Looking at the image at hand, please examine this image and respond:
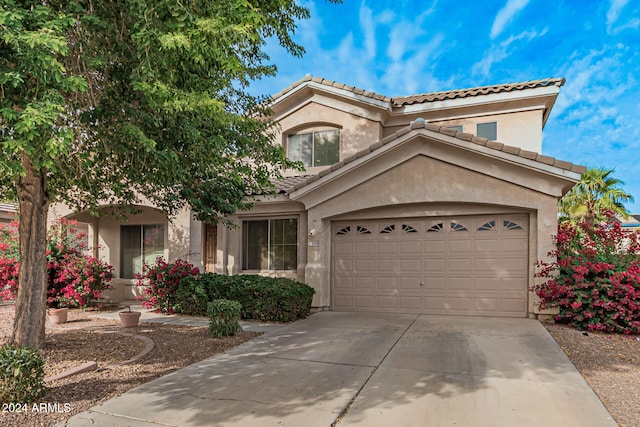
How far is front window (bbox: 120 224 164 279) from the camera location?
14328 millimetres

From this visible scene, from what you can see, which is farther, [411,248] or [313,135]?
[313,135]

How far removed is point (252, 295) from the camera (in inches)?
396

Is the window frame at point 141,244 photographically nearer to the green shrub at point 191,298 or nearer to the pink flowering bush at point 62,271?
Result: the pink flowering bush at point 62,271

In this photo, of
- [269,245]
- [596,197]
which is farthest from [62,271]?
[596,197]

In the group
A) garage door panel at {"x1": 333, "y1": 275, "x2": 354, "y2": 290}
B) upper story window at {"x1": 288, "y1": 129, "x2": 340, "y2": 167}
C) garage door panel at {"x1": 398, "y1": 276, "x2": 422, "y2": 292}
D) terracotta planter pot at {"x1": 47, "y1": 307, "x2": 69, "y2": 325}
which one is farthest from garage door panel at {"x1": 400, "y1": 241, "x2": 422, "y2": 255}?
terracotta planter pot at {"x1": 47, "y1": 307, "x2": 69, "y2": 325}

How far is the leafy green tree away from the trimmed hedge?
3537 mm

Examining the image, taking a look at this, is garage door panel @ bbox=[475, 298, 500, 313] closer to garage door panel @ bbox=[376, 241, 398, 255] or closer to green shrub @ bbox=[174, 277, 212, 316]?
garage door panel @ bbox=[376, 241, 398, 255]

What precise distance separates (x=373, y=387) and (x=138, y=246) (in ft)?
39.4

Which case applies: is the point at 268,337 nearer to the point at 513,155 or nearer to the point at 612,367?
the point at 612,367

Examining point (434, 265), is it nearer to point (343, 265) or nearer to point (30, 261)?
point (343, 265)

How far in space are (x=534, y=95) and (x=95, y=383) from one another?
13323mm

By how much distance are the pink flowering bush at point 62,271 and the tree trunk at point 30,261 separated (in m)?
5.69

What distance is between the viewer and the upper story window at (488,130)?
1323 cm

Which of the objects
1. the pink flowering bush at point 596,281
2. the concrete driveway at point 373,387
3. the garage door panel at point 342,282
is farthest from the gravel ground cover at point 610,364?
Answer: the garage door panel at point 342,282
